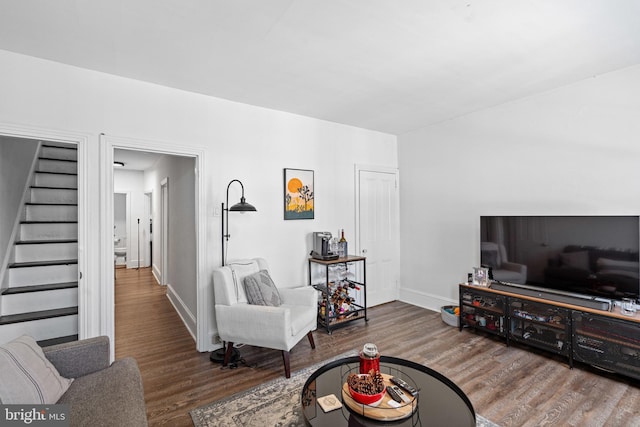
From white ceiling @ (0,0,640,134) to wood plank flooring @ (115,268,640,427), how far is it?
2.68 metres

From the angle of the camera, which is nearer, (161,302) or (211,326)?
(211,326)

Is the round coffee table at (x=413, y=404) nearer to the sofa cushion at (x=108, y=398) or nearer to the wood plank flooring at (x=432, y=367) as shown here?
the wood plank flooring at (x=432, y=367)

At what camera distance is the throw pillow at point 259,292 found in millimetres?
2891

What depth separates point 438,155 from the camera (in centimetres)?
431

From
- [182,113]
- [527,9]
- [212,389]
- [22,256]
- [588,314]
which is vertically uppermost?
[527,9]

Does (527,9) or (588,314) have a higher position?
(527,9)

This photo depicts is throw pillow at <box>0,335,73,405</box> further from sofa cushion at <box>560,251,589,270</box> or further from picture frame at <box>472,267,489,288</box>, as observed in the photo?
sofa cushion at <box>560,251,589,270</box>

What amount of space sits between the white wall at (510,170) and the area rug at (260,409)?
2.34m

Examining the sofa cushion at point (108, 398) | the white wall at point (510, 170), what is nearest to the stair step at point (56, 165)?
the sofa cushion at point (108, 398)

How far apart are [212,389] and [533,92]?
4.26 metres

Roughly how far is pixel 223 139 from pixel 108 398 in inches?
96.9

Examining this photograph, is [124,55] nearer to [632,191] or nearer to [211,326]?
[211,326]

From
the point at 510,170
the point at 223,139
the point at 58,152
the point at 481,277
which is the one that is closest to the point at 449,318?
the point at 481,277

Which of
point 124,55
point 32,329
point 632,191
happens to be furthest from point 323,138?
point 32,329
